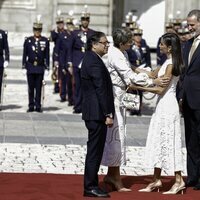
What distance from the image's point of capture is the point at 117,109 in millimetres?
10758

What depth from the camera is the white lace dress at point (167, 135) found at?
1068 cm

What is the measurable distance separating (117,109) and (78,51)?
322 inches

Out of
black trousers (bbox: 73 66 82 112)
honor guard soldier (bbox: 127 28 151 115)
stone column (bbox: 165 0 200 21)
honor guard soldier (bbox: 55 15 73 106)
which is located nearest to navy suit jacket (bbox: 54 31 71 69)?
honor guard soldier (bbox: 55 15 73 106)

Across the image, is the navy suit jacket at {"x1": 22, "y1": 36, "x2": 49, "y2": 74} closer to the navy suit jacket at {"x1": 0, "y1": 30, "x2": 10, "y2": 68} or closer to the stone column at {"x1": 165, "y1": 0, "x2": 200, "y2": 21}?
the navy suit jacket at {"x1": 0, "y1": 30, "x2": 10, "y2": 68}

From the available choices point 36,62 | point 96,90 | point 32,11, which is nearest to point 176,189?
point 96,90

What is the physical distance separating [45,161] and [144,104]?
28.5ft

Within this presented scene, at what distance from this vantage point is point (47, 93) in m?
22.7

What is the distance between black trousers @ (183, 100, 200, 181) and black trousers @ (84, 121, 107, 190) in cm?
140

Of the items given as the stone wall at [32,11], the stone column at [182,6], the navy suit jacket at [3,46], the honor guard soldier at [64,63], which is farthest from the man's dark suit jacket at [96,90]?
the stone column at [182,6]

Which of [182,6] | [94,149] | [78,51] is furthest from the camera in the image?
[182,6]

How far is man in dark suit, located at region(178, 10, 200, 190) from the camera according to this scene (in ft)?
36.4

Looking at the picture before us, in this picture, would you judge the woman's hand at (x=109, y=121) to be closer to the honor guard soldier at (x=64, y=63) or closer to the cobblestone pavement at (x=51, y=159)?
the cobblestone pavement at (x=51, y=159)

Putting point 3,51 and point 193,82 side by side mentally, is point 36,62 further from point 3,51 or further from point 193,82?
point 193,82

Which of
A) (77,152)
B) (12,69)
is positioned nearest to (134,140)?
(77,152)
